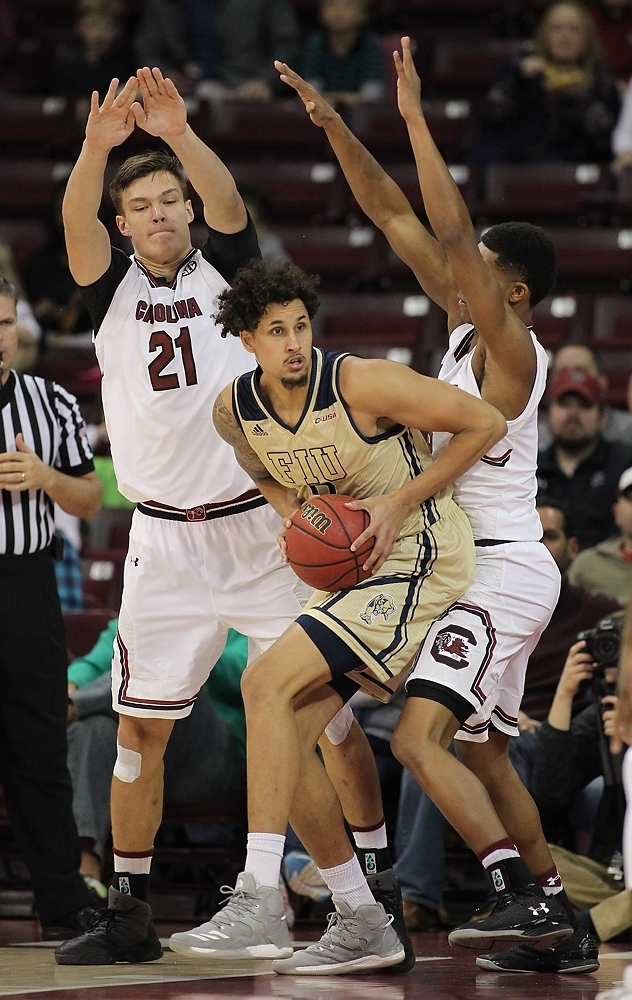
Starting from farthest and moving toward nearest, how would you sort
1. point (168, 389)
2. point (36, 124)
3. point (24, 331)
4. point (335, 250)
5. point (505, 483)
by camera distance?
point (36, 124) < point (335, 250) < point (24, 331) < point (168, 389) < point (505, 483)

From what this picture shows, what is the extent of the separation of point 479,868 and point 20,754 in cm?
209

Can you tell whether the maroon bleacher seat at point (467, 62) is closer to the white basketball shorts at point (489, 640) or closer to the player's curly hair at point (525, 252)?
the player's curly hair at point (525, 252)

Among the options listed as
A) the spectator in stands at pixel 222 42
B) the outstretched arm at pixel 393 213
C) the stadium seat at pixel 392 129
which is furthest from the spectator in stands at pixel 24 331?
the outstretched arm at pixel 393 213

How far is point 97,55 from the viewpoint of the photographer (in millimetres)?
11594

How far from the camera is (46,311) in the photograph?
966 cm

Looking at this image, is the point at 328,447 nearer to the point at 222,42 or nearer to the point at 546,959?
the point at 546,959

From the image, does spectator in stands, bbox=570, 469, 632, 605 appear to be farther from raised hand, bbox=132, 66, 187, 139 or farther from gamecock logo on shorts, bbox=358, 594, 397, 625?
raised hand, bbox=132, 66, 187, 139

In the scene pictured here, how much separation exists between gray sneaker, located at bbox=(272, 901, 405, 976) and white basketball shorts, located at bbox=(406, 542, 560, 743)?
0.61 meters

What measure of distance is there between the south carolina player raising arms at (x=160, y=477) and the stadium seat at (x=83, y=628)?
202 centimetres

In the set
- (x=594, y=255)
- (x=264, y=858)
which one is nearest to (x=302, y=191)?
(x=594, y=255)

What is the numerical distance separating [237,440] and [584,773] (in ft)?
7.52

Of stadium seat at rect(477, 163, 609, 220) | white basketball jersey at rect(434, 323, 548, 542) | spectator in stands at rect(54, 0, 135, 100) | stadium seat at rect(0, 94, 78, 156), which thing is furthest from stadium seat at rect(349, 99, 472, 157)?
white basketball jersey at rect(434, 323, 548, 542)

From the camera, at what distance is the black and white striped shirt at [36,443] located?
16.2 feet

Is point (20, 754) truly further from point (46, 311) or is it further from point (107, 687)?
point (46, 311)
